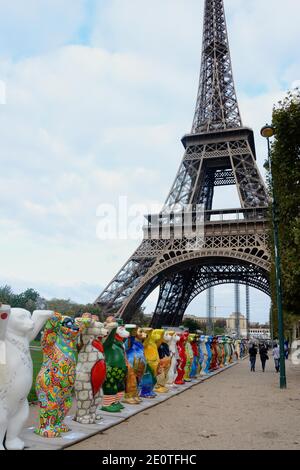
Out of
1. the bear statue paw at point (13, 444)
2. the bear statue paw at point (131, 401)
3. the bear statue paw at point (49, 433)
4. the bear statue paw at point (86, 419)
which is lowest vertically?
the bear statue paw at point (131, 401)

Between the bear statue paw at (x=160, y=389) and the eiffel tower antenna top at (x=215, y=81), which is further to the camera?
the eiffel tower antenna top at (x=215, y=81)

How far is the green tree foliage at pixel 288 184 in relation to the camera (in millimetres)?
15930

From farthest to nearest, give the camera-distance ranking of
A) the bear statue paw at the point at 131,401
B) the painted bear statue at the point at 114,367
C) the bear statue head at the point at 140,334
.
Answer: the bear statue head at the point at 140,334 < the bear statue paw at the point at 131,401 < the painted bear statue at the point at 114,367

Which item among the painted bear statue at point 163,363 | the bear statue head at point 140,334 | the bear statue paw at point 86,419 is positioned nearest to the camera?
the bear statue paw at point 86,419

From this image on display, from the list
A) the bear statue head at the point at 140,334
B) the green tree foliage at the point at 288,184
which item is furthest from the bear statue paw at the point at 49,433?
the green tree foliage at the point at 288,184

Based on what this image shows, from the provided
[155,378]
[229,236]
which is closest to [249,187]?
[229,236]

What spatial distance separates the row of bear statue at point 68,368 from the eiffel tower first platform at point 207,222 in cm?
1930

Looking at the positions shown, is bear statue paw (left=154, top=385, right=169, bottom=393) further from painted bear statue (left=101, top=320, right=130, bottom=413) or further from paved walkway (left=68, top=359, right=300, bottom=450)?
painted bear statue (left=101, top=320, right=130, bottom=413)

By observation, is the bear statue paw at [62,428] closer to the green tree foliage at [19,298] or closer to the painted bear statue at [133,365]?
the painted bear statue at [133,365]

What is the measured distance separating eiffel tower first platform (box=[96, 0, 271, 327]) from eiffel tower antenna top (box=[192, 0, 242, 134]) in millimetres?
94

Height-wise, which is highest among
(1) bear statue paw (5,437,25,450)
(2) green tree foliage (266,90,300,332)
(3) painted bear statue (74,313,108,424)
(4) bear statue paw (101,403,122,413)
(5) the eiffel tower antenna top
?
(5) the eiffel tower antenna top

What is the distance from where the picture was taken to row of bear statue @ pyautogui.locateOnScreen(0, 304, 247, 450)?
214 inches

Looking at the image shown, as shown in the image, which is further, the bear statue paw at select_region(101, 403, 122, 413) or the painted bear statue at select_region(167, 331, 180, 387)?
the painted bear statue at select_region(167, 331, 180, 387)

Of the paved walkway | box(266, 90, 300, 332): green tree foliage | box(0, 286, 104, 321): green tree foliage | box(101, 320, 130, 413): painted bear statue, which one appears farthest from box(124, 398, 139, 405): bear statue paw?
box(0, 286, 104, 321): green tree foliage
